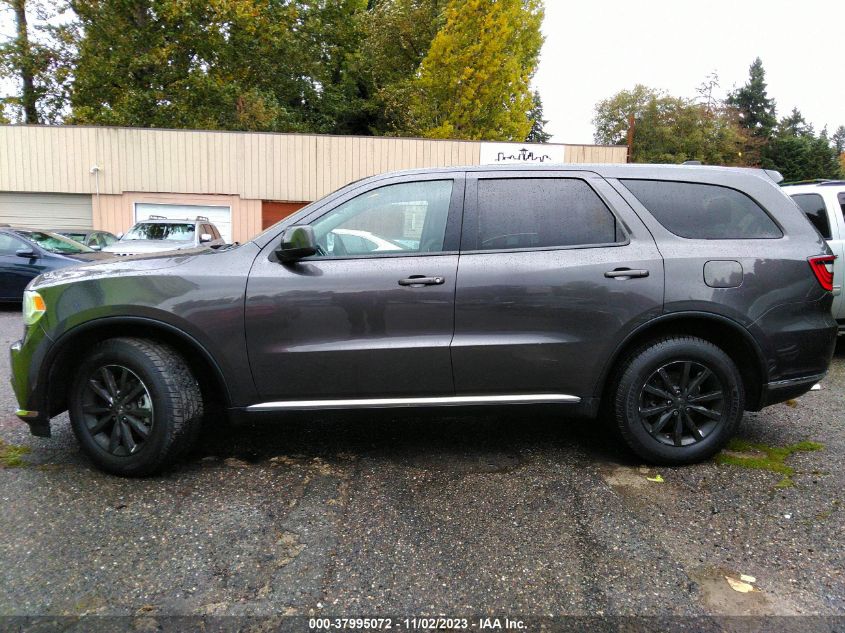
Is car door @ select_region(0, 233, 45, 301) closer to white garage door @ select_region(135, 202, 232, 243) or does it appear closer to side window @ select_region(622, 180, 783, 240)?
white garage door @ select_region(135, 202, 232, 243)

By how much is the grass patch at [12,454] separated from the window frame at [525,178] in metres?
2.97

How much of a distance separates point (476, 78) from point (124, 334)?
63.9 feet

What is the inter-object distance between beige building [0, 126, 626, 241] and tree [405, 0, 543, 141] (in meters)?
2.93

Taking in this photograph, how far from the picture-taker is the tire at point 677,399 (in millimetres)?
3477

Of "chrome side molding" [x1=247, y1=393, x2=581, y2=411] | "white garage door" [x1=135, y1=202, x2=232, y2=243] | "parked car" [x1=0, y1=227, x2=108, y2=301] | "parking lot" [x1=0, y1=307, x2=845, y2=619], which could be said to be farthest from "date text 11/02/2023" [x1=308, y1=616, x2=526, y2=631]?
"white garage door" [x1=135, y1=202, x2=232, y2=243]

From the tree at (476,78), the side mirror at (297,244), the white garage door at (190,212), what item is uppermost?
the tree at (476,78)

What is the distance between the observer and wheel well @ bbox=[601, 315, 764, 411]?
3482 millimetres

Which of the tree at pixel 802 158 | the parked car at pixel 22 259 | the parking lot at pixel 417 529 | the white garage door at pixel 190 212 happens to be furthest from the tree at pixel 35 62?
the tree at pixel 802 158

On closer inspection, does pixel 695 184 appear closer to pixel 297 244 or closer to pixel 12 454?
pixel 297 244

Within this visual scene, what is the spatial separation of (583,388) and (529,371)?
13.5 inches

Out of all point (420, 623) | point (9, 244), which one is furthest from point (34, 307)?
point (9, 244)

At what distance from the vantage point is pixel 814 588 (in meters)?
2.41

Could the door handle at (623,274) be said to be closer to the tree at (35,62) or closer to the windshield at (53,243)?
the windshield at (53,243)

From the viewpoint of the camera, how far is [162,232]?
1245 cm
